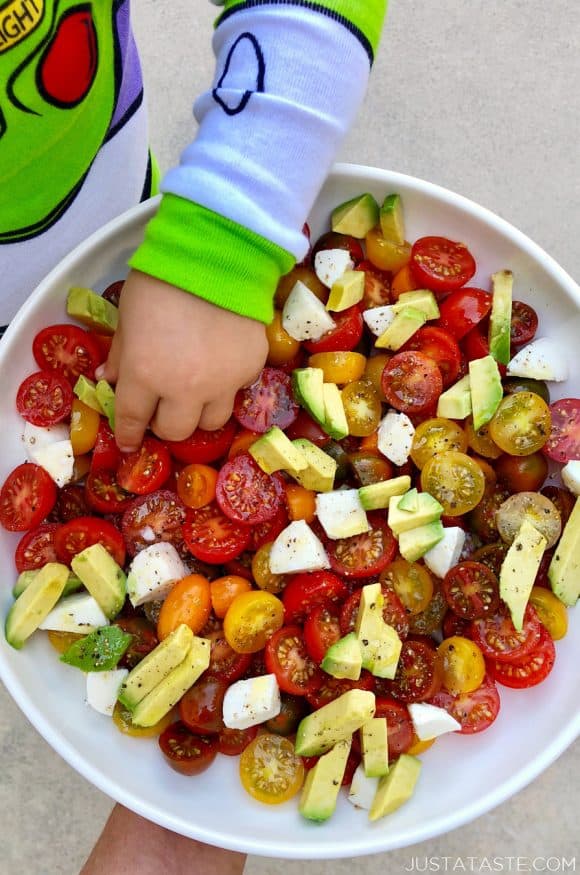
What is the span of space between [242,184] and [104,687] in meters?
A: 0.52

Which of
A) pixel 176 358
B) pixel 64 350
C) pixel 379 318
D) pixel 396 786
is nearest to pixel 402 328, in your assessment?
pixel 379 318

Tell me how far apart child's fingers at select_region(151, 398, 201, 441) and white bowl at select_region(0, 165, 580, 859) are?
0.64ft

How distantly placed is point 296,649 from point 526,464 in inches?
12.3

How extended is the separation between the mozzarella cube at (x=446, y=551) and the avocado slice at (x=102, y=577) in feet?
1.06

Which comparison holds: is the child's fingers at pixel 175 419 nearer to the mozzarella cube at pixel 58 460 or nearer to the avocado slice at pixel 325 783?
the mozzarella cube at pixel 58 460

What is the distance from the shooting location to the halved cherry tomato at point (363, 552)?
803 millimetres

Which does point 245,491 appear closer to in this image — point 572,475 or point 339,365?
point 339,365

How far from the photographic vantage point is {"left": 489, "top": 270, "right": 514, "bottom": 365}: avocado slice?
817mm

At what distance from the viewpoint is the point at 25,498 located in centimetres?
81

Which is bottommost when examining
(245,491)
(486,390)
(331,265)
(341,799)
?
(341,799)

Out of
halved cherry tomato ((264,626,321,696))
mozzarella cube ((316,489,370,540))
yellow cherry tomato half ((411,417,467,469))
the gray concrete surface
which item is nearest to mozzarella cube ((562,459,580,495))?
yellow cherry tomato half ((411,417,467,469))

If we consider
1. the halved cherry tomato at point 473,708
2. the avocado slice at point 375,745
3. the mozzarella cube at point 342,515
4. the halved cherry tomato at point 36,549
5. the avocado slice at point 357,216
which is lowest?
the avocado slice at point 375,745

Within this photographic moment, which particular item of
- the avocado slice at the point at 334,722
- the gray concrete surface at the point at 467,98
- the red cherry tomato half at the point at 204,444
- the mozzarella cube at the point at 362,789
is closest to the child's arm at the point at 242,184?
the red cherry tomato half at the point at 204,444

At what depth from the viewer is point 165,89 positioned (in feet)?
4.55
